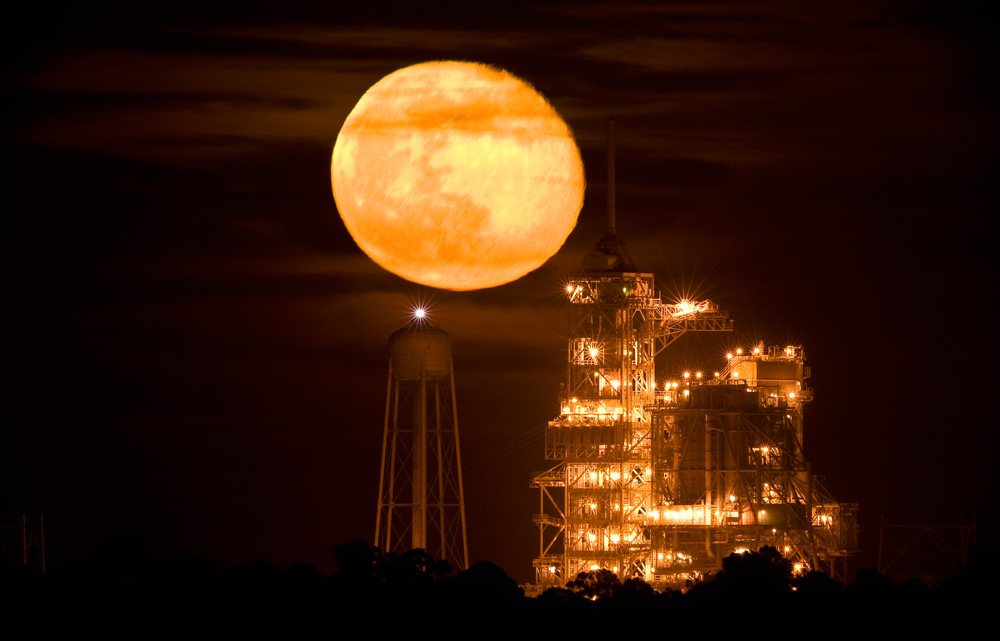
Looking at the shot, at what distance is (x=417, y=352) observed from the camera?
92.0 meters

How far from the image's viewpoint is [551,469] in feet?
313

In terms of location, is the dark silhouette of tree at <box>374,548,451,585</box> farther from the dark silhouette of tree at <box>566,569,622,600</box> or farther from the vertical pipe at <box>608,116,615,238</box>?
the vertical pipe at <box>608,116,615,238</box>

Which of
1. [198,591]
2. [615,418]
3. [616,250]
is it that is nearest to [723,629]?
[198,591]

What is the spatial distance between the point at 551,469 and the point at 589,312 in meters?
8.63

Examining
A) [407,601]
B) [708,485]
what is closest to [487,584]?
[407,601]

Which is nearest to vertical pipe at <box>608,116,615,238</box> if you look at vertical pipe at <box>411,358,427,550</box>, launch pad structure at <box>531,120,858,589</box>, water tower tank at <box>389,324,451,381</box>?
launch pad structure at <box>531,120,858,589</box>

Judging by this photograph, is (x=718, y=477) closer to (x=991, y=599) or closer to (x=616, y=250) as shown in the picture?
(x=616, y=250)

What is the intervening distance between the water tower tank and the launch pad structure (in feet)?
24.6

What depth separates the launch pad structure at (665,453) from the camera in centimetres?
8856

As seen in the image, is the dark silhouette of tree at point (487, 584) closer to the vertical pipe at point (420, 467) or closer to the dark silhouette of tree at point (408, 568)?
the dark silhouette of tree at point (408, 568)

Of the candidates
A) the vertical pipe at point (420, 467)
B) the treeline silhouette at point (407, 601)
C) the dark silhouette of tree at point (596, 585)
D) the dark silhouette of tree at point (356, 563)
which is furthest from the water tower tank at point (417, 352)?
the treeline silhouette at point (407, 601)

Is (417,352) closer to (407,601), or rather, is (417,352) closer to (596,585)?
(596,585)

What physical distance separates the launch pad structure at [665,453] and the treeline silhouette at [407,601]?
1612 centimetres

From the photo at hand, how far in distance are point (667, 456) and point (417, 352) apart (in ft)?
45.0
